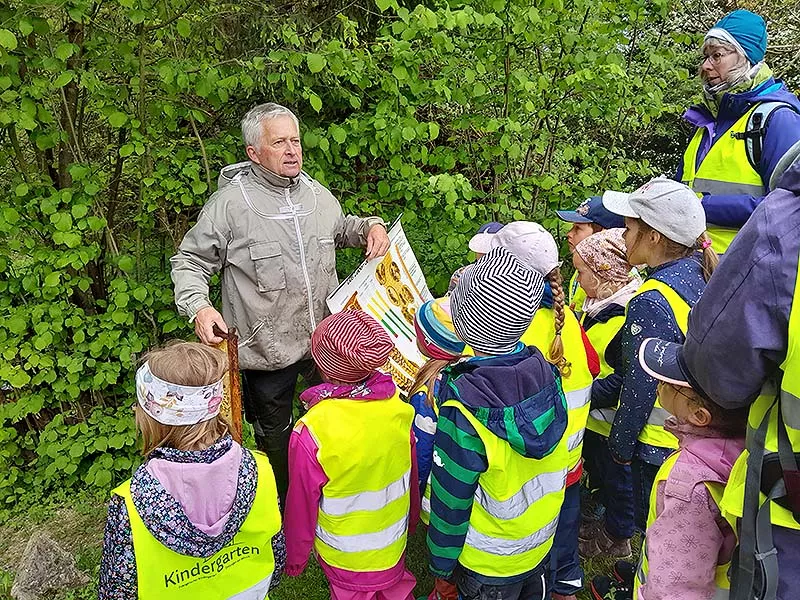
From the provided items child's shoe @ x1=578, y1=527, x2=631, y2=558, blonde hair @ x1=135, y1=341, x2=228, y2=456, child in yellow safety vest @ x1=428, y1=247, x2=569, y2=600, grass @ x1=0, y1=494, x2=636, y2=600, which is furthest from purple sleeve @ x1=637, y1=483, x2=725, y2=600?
child's shoe @ x1=578, y1=527, x2=631, y2=558

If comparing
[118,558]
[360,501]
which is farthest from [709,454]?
[118,558]

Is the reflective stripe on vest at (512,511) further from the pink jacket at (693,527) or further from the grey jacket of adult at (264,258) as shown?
the grey jacket of adult at (264,258)

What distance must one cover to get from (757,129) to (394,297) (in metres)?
1.99

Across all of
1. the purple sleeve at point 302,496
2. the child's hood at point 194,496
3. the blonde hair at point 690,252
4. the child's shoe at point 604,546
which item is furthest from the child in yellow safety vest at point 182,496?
the child's shoe at point 604,546

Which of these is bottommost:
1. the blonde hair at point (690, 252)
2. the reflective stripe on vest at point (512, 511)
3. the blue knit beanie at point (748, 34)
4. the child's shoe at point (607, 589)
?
the child's shoe at point (607, 589)

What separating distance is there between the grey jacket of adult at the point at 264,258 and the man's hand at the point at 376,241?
196 mm

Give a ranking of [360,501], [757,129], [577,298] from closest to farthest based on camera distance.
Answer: [360,501] < [757,129] < [577,298]

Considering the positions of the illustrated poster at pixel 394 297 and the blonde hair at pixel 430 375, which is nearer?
the blonde hair at pixel 430 375

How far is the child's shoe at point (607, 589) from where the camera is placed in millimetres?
3172

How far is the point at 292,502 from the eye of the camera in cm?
244

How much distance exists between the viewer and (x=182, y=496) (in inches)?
77.9

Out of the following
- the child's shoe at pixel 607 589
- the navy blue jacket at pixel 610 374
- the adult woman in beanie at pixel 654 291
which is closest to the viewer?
the adult woman in beanie at pixel 654 291

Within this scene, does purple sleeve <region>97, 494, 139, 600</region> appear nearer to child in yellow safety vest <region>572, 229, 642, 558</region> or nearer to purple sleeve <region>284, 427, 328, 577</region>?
purple sleeve <region>284, 427, 328, 577</region>

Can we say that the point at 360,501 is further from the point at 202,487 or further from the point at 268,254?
the point at 268,254
